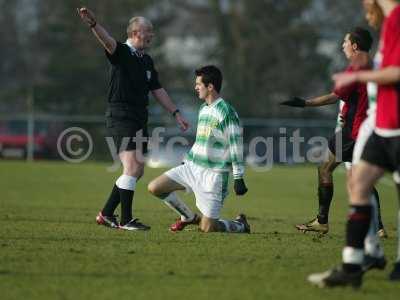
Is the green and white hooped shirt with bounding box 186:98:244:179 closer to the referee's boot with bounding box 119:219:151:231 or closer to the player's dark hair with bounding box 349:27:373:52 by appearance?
the referee's boot with bounding box 119:219:151:231

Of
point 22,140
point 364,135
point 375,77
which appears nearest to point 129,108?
point 364,135

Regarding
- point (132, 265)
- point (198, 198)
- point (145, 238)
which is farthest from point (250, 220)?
point (132, 265)

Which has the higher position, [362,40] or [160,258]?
[362,40]

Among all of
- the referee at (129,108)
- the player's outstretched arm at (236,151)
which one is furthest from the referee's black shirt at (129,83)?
the player's outstretched arm at (236,151)

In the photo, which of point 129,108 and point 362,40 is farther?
point 129,108

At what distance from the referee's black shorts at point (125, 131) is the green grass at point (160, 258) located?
3.18ft

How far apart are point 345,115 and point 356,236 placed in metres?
3.40

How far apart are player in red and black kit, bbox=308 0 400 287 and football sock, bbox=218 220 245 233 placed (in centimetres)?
340

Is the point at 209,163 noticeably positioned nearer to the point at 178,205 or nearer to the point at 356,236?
the point at 178,205

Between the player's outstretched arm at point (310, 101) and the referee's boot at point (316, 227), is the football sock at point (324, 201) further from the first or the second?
the player's outstretched arm at point (310, 101)

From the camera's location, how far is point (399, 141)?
20.7ft

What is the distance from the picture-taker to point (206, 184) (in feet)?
32.1

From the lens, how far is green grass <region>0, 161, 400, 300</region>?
6246 mm

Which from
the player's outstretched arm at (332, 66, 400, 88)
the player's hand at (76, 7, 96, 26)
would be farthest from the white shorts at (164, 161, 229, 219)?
the player's outstretched arm at (332, 66, 400, 88)
